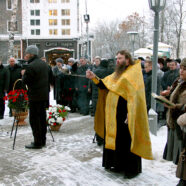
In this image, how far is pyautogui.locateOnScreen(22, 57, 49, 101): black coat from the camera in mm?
6191

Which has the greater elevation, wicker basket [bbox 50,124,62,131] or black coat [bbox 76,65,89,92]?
black coat [bbox 76,65,89,92]

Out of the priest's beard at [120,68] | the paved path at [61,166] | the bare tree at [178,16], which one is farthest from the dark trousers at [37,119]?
the bare tree at [178,16]

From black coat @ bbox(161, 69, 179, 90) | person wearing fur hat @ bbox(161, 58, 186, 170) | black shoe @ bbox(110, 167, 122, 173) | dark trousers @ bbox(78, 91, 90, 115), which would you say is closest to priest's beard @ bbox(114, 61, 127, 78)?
person wearing fur hat @ bbox(161, 58, 186, 170)

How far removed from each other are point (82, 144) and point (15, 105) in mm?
2818

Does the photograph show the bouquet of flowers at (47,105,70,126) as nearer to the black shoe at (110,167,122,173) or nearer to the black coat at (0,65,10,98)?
the black coat at (0,65,10,98)

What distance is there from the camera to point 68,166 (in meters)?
5.34

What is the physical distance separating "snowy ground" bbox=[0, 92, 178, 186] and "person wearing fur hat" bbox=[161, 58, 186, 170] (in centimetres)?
80

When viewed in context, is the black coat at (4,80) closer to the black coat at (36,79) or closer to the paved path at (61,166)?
the paved path at (61,166)

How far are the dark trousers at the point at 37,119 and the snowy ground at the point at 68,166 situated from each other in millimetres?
312

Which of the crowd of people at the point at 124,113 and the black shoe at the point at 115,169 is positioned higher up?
the crowd of people at the point at 124,113

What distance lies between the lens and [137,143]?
4625 millimetres

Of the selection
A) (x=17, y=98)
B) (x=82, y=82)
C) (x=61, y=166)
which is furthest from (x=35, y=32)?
(x=61, y=166)

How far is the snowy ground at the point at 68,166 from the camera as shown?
183 inches

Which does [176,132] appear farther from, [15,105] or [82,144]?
[15,105]
